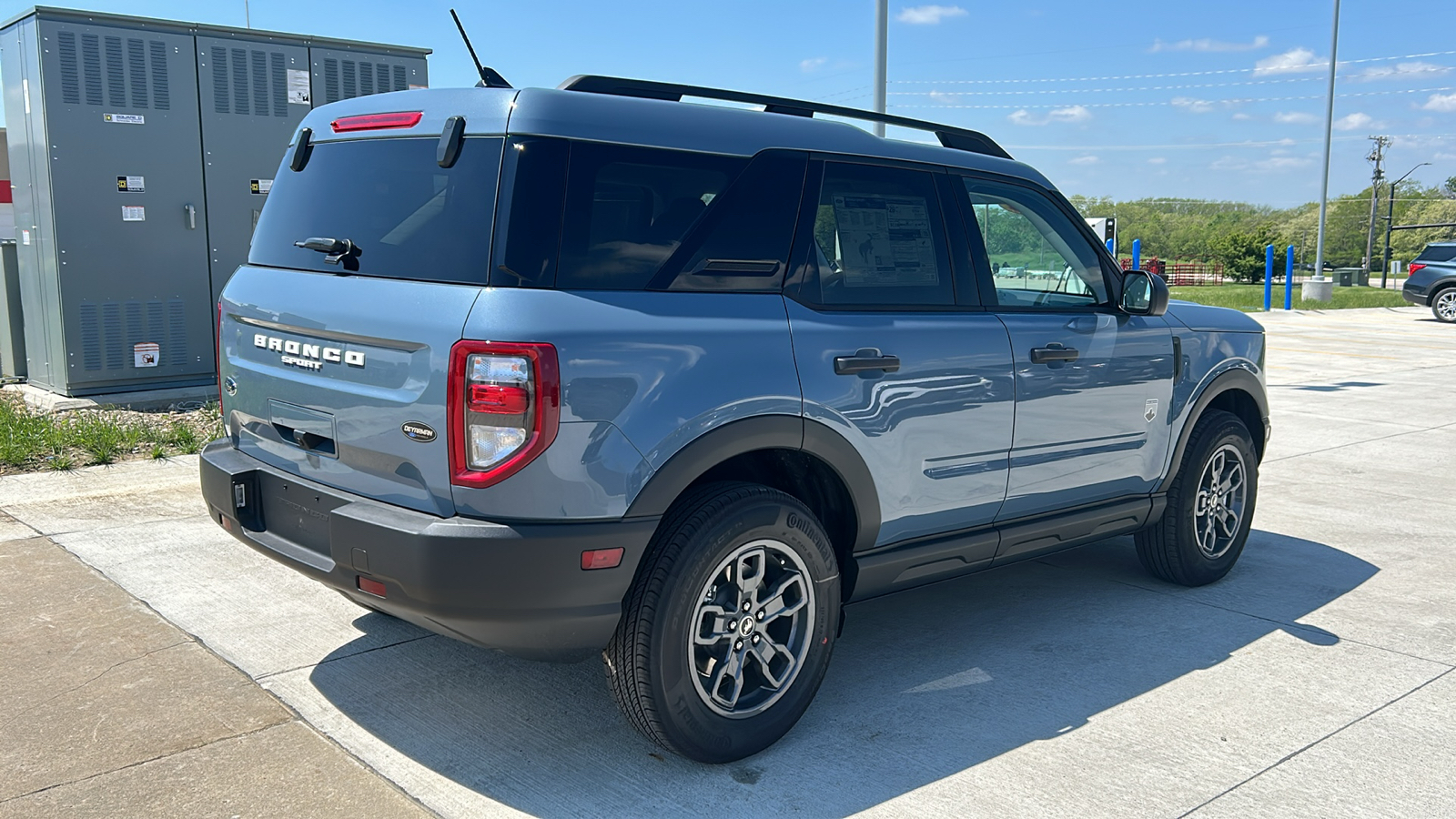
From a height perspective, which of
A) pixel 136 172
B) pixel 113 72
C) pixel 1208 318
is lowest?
pixel 1208 318

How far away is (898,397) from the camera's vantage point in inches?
148

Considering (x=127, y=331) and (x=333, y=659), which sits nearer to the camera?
(x=333, y=659)

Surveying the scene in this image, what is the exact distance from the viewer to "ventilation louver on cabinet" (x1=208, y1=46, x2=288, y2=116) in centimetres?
937

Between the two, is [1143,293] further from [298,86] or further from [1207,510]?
[298,86]

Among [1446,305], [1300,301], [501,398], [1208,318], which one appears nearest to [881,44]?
[1208,318]

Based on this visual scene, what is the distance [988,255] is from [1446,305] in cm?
2412

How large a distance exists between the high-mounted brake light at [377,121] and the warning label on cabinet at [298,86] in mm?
6592

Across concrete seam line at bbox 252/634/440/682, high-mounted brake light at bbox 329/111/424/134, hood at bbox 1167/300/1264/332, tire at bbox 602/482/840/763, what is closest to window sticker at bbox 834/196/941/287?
tire at bbox 602/482/840/763

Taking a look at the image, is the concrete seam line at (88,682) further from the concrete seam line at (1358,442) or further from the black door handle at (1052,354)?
the concrete seam line at (1358,442)

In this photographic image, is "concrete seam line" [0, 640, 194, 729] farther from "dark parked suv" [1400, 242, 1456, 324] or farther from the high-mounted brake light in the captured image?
"dark parked suv" [1400, 242, 1456, 324]

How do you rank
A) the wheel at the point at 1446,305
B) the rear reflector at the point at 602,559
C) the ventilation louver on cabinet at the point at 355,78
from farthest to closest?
the wheel at the point at 1446,305 < the ventilation louver on cabinet at the point at 355,78 < the rear reflector at the point at 602,559

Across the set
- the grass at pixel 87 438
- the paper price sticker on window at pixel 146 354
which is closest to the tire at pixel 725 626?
the grass at pixel 87 438

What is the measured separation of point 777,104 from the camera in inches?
158

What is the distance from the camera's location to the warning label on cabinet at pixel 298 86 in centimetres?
970
